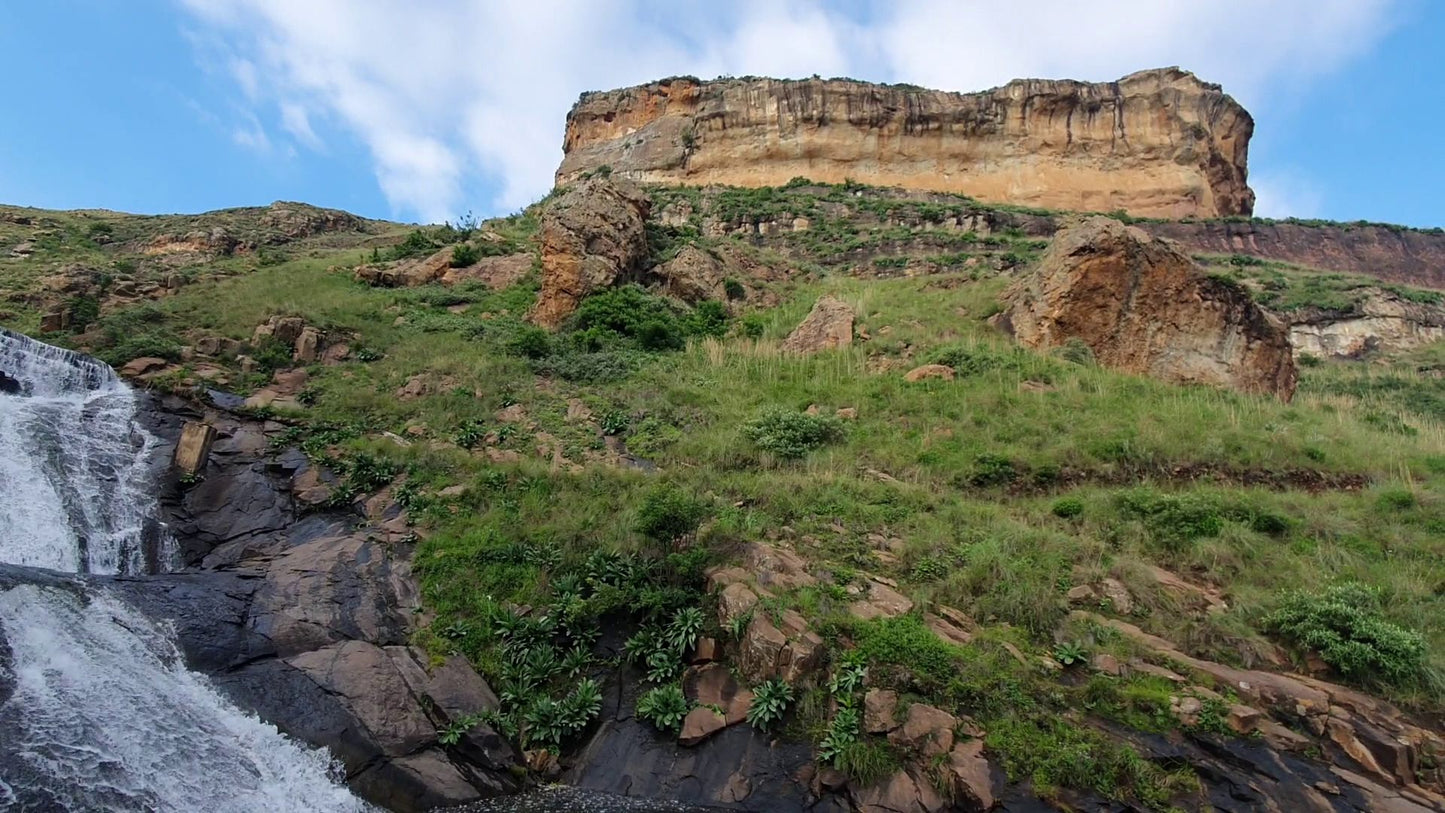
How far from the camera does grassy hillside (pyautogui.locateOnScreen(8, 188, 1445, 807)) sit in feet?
22.9

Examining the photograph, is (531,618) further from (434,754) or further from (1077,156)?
(1077,156)

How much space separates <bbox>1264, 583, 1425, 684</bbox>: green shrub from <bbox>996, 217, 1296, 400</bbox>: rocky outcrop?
30.3ft

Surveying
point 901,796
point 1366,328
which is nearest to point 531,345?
point 901,796

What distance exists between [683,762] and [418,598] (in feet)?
12.5

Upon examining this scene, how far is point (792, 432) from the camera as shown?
41.2ft

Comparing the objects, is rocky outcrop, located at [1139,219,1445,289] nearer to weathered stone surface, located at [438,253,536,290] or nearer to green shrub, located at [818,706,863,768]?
weathered stone surface, located at [438,253,536,290]

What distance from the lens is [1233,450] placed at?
1165 centimetres

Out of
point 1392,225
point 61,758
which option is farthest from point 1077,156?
point 61,758

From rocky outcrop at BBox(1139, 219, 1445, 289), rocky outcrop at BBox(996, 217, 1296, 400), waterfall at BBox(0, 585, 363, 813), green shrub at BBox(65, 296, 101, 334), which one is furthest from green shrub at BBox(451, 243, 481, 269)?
rocky outcrop at BBox(1139, 219, 1445, 289)

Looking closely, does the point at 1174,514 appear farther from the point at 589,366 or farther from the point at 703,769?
the point at 589,366

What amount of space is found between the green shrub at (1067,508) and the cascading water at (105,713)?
854 centimetres

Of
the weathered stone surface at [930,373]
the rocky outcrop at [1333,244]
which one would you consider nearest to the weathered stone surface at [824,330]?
the weathered stone surface at [930,373]

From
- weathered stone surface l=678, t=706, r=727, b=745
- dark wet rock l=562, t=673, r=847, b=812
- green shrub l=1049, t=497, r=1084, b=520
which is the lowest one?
dark wet rock l=562, t=673, r=847, b=812

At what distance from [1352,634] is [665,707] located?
644 centimetres
